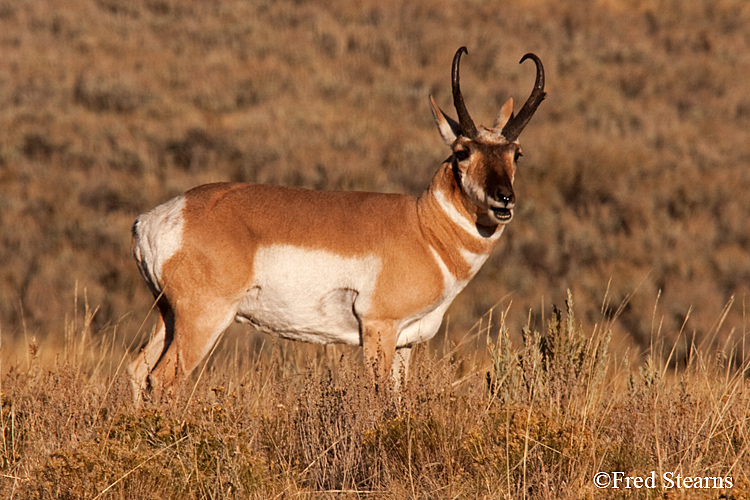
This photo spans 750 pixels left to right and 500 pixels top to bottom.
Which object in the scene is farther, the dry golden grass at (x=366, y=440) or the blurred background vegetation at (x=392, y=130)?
the blurred background vegetation at (x=392, y=130)

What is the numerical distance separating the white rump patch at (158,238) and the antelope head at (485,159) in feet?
5.63

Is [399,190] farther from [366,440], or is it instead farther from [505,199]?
[366,440]

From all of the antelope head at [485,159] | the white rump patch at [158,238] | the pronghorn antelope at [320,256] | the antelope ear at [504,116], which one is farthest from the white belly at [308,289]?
the antelope ear at [504,116]

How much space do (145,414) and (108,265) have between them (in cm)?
814

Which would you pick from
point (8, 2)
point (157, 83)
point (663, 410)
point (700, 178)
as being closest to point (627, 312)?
point (700, 178)

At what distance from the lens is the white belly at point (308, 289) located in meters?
5.00

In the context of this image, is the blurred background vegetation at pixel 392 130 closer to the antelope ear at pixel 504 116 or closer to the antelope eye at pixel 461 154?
the antelope ear at pixel 504 116

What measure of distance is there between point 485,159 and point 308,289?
1310 millimetres

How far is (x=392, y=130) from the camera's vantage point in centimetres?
1805

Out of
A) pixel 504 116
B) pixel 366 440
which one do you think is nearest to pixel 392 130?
pixel 504 116

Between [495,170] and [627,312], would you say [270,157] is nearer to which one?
[627,312]

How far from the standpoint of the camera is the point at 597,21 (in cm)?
2616

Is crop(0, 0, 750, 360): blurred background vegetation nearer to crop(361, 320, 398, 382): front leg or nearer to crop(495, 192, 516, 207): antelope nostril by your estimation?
crop(495, 192, 516, 207): antelope nostril

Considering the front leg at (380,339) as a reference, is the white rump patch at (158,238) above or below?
above
